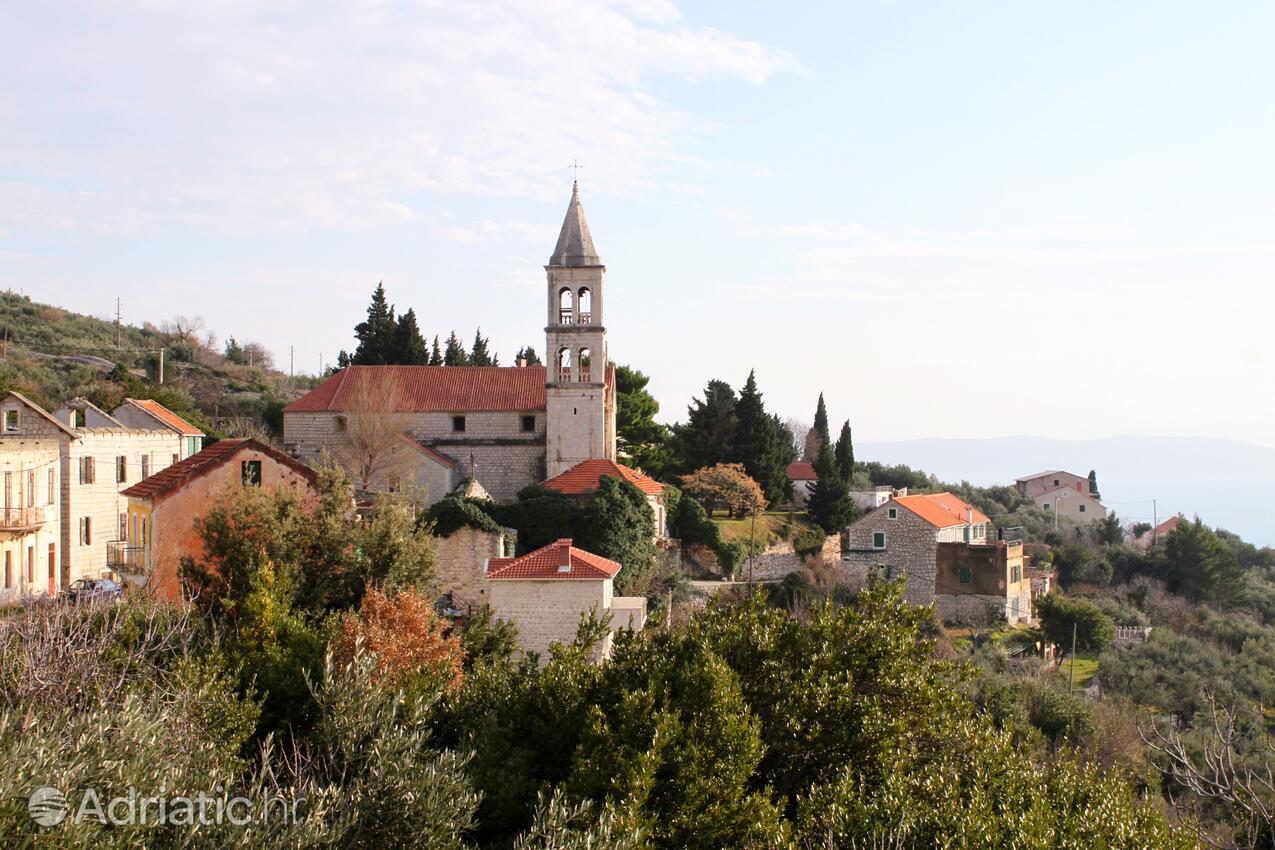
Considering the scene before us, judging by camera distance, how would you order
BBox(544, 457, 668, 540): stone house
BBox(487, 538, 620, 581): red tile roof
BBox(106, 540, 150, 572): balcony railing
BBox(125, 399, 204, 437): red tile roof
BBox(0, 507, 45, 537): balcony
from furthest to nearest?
BBox(125, 399, 204, 437): red tile roof → BBox(544, 457, 668, 540): stone house → BBox(487, 538, 620, 581): red tile roof → BBox(106, 540, 150, 572): balcony railing → BBox(0, 507, 45, 537): balcony

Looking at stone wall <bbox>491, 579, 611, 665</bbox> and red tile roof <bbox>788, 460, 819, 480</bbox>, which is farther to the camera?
red tile roof <bbox>788, 460, 819, 480</bbox>

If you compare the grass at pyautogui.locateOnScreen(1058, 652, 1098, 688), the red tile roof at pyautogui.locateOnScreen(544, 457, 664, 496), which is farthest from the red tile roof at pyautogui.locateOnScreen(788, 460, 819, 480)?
the red tile roof at pyautogui.locateOnScreen(544, 457, 664, 496)

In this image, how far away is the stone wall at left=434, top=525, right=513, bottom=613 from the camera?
103ft

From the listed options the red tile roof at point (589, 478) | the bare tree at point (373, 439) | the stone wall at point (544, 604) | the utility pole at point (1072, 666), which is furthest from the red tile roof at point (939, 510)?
the stone wall at point (544, 604)

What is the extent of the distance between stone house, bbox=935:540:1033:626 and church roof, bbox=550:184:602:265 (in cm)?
1961

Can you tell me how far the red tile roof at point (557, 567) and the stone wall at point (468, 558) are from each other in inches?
157

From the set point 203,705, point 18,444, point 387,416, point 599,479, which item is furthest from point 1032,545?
point 203,705

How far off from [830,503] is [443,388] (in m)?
18.6

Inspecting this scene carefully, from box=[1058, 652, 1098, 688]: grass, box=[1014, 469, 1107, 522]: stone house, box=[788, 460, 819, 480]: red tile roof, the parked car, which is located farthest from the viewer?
box=[1014, 469, 1107, 522]: stone house

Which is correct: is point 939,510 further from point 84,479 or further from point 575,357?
point 84,479

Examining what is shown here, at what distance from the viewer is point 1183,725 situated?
32750 millimetres

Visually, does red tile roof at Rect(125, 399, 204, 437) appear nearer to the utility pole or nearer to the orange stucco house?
the orange stucco house

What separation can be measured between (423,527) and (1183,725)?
953 inches

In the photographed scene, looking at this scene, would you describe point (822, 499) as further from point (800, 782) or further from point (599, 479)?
point (800, 782)
